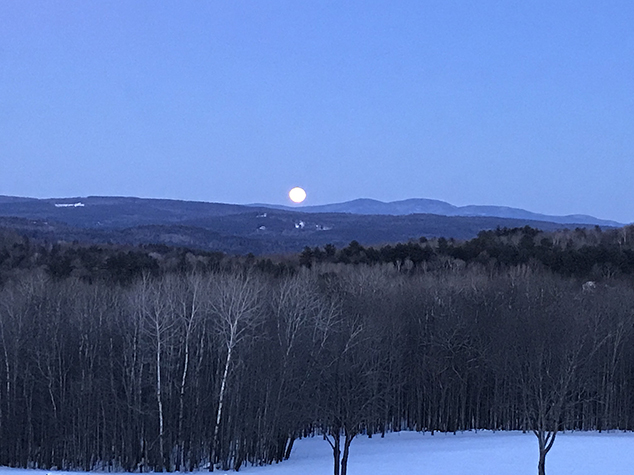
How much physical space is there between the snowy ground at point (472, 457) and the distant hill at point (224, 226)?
247ft

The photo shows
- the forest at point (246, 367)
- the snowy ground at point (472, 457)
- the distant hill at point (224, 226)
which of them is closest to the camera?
the snowy ground at point (472, 457)

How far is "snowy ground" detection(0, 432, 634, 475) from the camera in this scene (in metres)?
35.7

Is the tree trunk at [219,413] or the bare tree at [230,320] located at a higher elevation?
the bare tree at [230,320]

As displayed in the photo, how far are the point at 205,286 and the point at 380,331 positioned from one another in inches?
416

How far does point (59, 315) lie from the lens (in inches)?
1549

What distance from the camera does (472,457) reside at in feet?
124

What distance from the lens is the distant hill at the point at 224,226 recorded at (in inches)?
4948

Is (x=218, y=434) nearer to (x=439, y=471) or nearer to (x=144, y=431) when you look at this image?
(x=144, y=431)

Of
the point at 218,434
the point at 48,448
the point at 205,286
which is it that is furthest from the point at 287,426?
the point at 48,448

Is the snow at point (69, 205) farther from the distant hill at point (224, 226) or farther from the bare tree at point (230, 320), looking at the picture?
the bare tree at point (230, 320)

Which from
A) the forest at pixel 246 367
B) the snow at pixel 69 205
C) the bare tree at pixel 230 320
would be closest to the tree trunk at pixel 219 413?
the bare tree at pixel 230 320

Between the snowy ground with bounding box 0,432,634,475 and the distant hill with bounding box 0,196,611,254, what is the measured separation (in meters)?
75.4

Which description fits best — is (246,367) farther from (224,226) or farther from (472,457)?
(224,226)

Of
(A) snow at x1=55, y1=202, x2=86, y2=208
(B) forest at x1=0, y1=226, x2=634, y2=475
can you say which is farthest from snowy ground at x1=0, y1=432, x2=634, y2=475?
(A) snow at x1=55, y1=202, x2=86, y2=208
